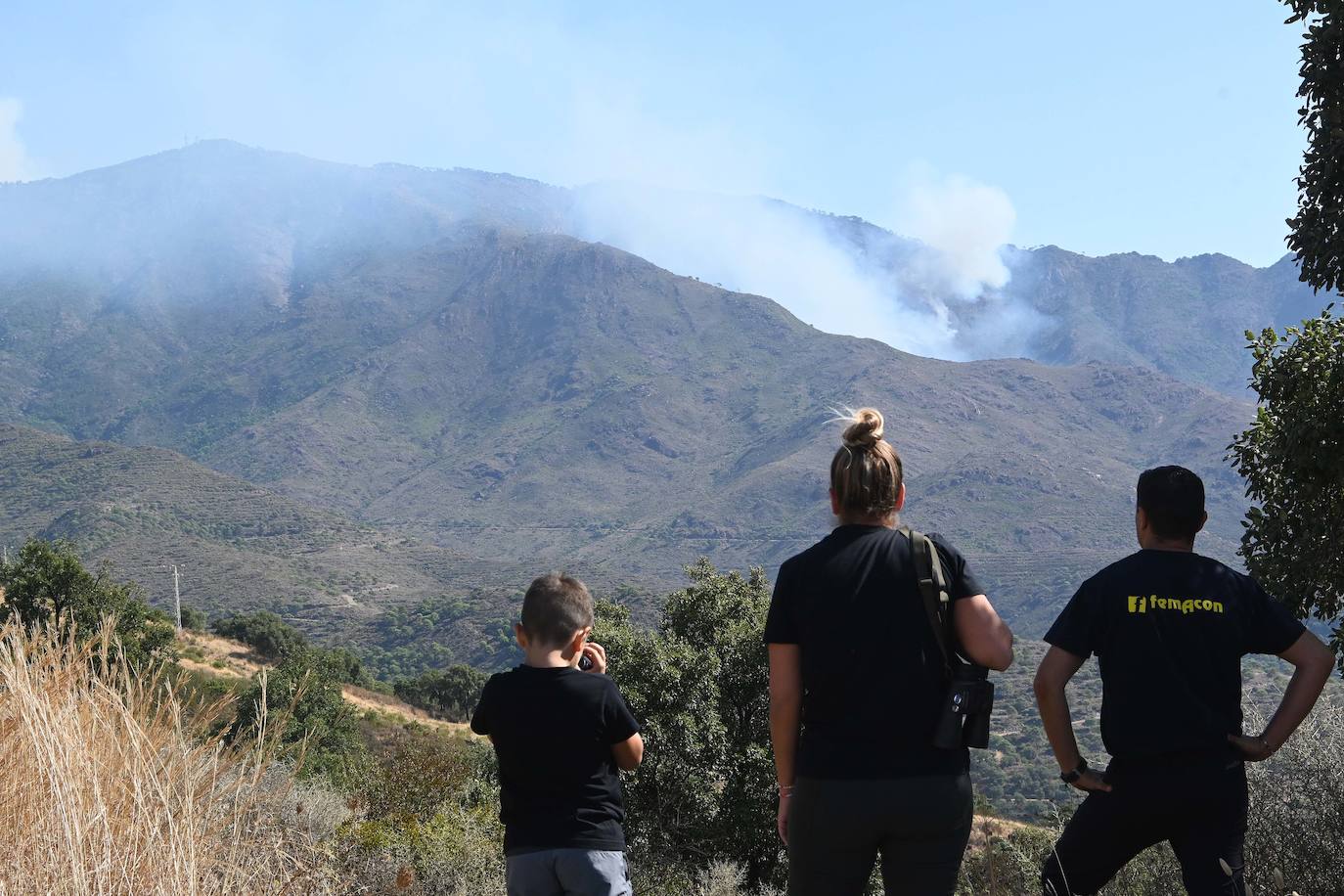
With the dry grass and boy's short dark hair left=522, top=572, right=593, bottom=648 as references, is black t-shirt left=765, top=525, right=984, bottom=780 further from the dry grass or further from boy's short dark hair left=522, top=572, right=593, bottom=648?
the dry grass

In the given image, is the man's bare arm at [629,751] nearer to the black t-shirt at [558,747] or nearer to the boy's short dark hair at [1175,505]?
the black t-shirt at [558,747]

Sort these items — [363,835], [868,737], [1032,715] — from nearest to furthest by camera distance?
[868,737] → [363,835] → [1032,715]

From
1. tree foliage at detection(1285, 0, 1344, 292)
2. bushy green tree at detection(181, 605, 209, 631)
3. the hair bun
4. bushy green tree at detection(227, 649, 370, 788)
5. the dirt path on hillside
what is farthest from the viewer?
bushy green tree at detection(181, 605, 209, 631)

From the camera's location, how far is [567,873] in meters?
3.64

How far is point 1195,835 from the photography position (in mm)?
3510

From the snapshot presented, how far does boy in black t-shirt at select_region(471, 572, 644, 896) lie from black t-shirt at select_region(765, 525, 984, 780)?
67 centimetres

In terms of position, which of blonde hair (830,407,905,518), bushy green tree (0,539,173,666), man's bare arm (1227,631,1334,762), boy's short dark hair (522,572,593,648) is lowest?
bushy green tree (0,539,173,666)

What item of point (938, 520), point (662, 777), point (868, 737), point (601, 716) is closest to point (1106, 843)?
point (868, 737)

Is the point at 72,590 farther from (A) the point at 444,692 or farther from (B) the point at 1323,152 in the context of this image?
(B) the point at 1323,152

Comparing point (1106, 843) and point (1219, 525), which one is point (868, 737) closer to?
point (1106, 843)

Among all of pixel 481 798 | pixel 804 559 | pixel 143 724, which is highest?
pixel 804 559

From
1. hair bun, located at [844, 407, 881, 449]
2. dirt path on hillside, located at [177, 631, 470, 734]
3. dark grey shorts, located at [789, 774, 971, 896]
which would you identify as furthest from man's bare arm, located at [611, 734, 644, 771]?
dirt path on hillside, located at [177, 631, 470, 734]

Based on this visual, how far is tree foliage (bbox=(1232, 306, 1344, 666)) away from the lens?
6.12 metres

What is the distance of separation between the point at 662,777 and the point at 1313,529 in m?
10.6
